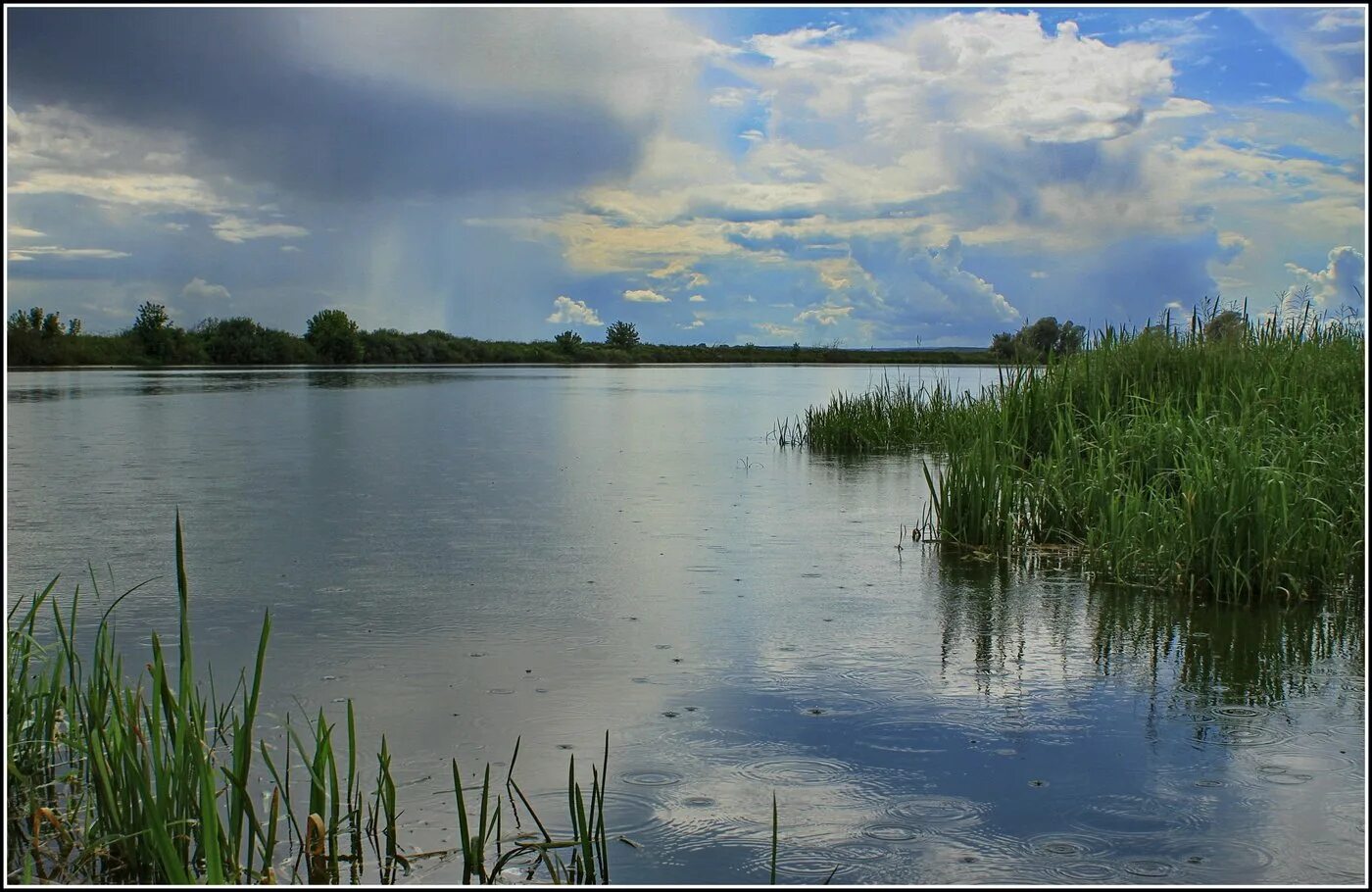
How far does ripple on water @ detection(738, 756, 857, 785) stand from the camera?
3.43m

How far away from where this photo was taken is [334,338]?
211 ft

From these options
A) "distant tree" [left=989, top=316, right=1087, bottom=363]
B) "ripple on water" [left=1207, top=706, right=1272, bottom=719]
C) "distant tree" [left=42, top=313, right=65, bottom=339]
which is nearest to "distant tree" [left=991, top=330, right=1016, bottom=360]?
"distant tree" [left=989, top=316, right=1087, bottom=363]

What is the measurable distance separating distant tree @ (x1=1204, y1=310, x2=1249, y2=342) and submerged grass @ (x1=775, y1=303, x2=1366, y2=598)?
33mm

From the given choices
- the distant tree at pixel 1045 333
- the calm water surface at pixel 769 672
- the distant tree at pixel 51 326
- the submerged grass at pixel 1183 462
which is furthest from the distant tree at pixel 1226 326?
the distant tree at pixel 51 326

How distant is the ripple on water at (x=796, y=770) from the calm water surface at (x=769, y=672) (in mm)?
14

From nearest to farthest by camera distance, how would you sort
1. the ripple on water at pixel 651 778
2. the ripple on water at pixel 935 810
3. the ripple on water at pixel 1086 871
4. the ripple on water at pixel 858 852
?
the ripple on water at pixel 1086 871 < the ripple on water at pixel 858 852 < the ripple on water at pixel 935 810 < the ripple on water at pixel 651 778

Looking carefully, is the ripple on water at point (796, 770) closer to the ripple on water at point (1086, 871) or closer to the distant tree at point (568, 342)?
the ripple on water at point (1086, 871)

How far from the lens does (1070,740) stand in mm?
3766

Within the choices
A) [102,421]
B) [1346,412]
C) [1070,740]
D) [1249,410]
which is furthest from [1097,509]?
[102,421]

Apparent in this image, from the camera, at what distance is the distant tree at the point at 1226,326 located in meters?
8.59

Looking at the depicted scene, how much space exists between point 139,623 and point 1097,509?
5.33 metres

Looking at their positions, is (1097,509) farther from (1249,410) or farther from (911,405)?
(911,405)

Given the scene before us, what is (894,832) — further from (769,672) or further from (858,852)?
(769,672)

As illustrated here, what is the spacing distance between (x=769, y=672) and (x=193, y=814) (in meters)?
2.33
